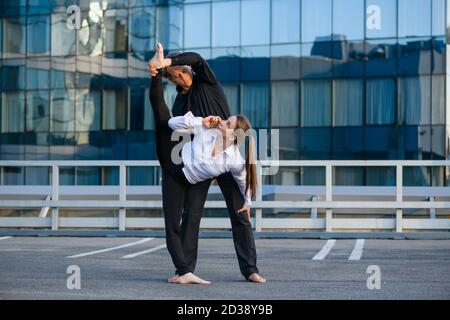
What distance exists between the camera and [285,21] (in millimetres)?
37469

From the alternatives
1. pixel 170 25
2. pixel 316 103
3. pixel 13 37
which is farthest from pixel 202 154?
pixel 13 37

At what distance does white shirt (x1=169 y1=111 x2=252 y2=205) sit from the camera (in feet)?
25.5

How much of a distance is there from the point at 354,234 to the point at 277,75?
24012 millimetres

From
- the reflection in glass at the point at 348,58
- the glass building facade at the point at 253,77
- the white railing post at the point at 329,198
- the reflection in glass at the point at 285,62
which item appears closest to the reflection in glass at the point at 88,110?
the glass building facade at the point at 253,77

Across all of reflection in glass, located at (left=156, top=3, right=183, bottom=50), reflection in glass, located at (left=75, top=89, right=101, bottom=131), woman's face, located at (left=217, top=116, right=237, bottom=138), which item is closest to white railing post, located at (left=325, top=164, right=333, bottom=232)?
woman's face, located at (left=217, top=116, right=237, bottom=138)

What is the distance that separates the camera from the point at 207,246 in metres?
12.7

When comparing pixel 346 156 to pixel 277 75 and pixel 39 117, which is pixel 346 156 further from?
pixel 39 117

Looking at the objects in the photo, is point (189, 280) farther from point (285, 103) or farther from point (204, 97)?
point (285, 103)

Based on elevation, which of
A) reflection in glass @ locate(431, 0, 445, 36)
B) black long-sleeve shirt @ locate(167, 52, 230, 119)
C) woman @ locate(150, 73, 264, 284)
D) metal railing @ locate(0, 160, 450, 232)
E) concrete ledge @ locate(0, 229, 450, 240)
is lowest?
concrete ledge @ locate(0, 229, 450, 240)

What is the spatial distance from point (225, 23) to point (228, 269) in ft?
98.8

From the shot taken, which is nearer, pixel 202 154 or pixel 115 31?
pixel 202 154

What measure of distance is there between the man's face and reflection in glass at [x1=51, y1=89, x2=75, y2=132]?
34.7 meters

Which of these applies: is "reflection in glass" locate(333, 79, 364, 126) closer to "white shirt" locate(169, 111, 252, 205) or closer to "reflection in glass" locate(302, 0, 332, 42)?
"reflection in glass" locate(302, 0, 332, 42)

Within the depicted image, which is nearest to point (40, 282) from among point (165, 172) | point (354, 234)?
point (165, 172)
